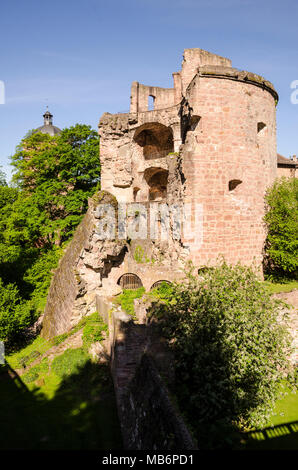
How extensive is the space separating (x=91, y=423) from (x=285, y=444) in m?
4.71

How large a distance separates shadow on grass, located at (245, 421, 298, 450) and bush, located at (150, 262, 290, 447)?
1.05 feet

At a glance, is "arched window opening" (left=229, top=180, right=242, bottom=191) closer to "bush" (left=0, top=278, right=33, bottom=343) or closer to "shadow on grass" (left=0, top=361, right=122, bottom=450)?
"shadow on grass" (left=0, top=361, right=122, bottom=450)

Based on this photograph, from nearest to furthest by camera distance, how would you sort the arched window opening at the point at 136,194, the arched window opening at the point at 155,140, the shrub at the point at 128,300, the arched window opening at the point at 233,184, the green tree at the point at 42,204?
1. the shrub at the point at 128,300
2. the arched window opening at the point at 233,184
3. the green tree at the point at 42,204
4. the arched window opening at the point at 155,140
5. the arched window opening at the point at 136,194

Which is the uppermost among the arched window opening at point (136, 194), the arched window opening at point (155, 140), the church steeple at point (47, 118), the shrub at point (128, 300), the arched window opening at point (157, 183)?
the church steeple at point (47, 118)

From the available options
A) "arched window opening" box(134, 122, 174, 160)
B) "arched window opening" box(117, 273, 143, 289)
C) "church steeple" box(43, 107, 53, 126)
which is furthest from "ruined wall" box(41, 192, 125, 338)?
"church steeple" box(43, 107, 53, 126)

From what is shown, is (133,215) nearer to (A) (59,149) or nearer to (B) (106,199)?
(B) (106,199)

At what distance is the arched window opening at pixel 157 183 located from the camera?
75.2ft

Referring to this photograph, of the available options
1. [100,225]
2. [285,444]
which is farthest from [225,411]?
[100,225]

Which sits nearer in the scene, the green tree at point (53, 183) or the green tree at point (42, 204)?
the green tree at point (42, 204)

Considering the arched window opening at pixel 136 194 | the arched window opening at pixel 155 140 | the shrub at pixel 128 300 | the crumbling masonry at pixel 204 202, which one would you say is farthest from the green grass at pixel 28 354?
the arched window opening at pixel 155 140

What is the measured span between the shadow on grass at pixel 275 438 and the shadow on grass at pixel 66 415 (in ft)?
10.0

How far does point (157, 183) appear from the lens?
23.5 metres

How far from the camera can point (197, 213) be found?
42.2 feet

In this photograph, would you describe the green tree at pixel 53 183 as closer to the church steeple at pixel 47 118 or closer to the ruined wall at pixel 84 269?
the ruined wall at pixel 84 269
